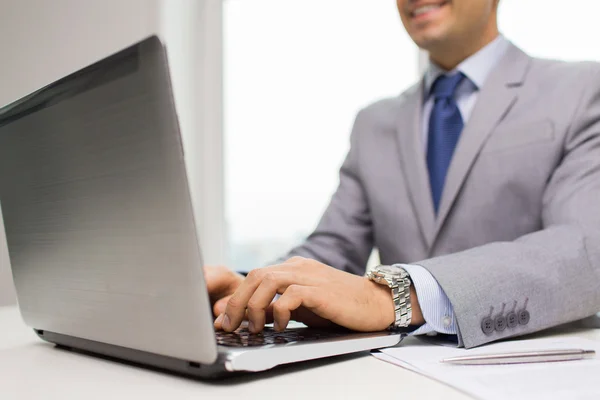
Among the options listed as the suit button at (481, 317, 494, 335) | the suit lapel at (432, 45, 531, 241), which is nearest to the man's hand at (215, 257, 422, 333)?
the suit button at (481, 317, 494, 335)

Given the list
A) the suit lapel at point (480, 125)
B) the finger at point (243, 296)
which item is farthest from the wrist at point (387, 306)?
the suit lapel at point (480, 125)

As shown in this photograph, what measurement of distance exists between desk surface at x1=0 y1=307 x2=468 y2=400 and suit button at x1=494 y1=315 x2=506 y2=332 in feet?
0.60

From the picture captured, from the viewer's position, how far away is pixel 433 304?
735 mm

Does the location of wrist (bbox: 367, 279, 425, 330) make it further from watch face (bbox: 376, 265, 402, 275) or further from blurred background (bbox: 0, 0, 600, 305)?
blurred background (bbox: 0, 0, 600, 305)

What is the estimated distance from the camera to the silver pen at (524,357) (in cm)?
60

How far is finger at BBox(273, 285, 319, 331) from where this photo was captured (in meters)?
0.65

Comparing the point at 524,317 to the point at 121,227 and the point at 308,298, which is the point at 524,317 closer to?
the point at 308,298

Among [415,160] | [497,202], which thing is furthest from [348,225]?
[497,202]

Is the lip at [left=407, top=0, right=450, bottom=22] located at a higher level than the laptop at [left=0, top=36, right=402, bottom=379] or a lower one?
higher

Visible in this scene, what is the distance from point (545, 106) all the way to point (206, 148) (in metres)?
1.48

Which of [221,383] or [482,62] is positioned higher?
[482,62]

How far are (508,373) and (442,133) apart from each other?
0.82m

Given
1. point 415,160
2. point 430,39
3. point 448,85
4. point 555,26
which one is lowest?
point 415,160

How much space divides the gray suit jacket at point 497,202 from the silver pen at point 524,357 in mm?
102
